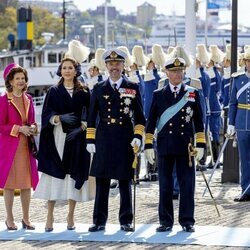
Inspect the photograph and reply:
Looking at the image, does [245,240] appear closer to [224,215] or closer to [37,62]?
[224,215]

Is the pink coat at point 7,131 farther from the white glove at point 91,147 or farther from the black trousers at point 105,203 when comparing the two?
the black trousers at point 105,203

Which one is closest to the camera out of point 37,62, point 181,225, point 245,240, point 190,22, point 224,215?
point 245,240

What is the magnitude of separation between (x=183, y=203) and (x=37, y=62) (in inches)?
1349

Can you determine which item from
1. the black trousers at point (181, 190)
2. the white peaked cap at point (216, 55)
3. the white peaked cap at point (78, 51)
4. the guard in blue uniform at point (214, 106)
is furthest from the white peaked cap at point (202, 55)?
the black trousers at point (181, 190)

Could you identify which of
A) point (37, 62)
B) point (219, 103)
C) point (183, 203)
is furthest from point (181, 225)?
point (37, 62)

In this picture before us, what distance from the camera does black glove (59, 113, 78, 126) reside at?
9758 millimetres

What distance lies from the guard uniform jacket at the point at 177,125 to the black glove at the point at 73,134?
676mm

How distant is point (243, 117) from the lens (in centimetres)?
1170

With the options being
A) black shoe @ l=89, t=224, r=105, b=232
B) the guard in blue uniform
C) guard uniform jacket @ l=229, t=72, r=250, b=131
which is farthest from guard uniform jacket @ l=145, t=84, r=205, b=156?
the guard in blue uniform

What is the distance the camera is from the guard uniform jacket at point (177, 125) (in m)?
9.68

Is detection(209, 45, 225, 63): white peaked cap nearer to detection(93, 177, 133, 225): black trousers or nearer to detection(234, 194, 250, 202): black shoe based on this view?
detection(234, 194, 250, 202): black shoe

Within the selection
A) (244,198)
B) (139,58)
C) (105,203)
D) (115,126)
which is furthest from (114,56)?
(139,58)

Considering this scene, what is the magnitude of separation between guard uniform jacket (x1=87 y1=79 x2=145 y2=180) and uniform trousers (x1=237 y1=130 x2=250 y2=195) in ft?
8.10

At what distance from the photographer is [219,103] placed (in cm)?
1662
